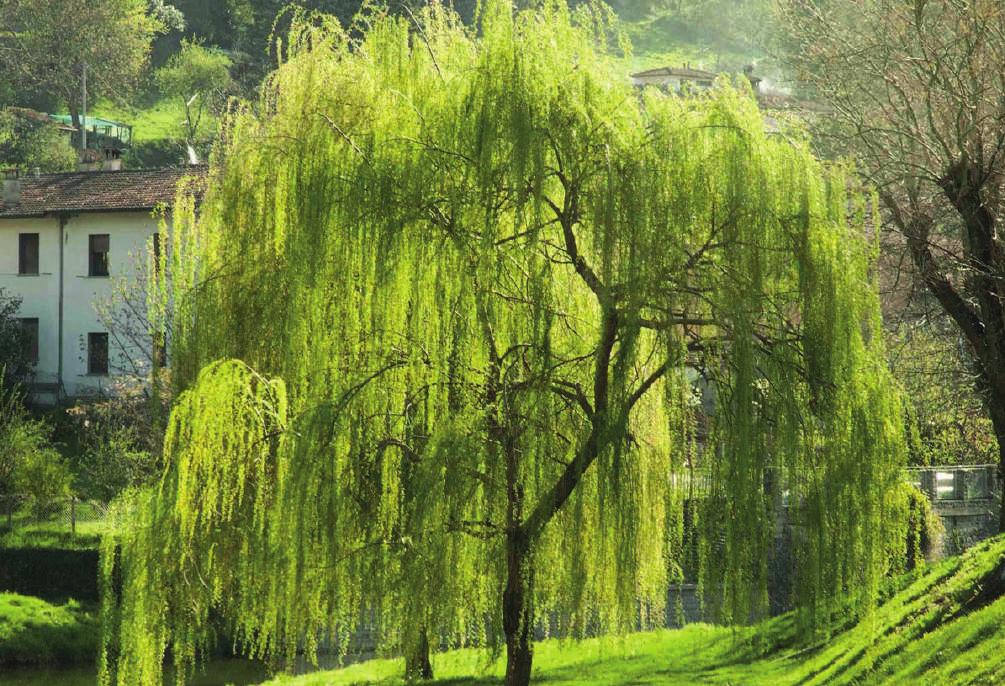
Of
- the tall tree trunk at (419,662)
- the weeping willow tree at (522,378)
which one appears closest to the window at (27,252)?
the tall tree trunk at (419,662)

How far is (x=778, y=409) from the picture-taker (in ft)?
38.4

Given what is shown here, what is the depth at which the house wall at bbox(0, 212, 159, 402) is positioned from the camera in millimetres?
39469

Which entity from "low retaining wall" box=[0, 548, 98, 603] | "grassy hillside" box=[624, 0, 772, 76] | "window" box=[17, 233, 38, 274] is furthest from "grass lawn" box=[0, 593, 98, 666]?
"grassy hillside" box=[624, 0, 772, 76]

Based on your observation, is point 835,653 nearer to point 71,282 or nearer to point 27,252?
point 71,282

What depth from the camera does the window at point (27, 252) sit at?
41.6m

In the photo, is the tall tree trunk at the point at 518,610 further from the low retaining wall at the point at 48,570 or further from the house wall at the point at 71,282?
the house wall at the point at 71,282

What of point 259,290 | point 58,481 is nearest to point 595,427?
point 259,290

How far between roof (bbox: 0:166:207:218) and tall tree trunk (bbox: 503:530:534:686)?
27229 mm

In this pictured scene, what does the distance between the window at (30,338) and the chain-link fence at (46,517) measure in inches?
361

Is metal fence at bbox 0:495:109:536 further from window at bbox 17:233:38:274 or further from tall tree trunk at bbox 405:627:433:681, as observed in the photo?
tall tree trunk at bbox 405:627:433:681

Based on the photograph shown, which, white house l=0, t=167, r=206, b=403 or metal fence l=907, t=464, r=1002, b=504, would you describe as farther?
white house l=0, t=167, r=206, b=403

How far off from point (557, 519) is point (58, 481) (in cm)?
2149

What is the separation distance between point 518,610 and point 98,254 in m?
30.5

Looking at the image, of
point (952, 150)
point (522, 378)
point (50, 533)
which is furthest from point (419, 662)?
point (50, 533)
